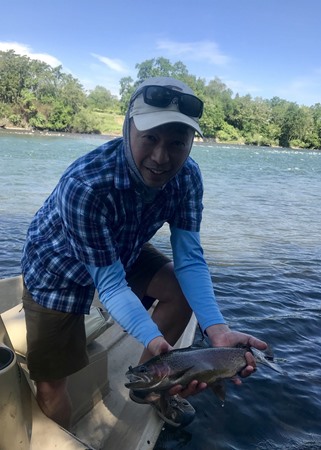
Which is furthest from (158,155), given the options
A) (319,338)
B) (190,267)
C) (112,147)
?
(319,338)

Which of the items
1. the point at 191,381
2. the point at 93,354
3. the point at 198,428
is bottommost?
the point at 198,428

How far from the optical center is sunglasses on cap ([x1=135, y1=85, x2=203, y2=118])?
7.84 feet

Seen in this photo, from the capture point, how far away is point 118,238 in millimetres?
2689

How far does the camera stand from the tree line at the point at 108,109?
85.6 meters

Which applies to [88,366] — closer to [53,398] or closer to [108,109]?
[53,398]

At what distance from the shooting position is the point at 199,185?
3.05 meters

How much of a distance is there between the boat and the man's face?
1.24 m

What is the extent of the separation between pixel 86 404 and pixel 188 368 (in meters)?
1.31

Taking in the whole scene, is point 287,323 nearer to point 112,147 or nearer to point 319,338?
point 319,338

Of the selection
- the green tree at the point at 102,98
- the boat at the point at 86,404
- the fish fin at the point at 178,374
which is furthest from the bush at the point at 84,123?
the fish fin at the point at 178,374

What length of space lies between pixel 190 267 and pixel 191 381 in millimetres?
817

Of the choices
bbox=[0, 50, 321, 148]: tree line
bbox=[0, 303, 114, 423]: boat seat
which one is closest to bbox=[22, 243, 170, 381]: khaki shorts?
bbox=[0, 303, 114, 423]: boat seat

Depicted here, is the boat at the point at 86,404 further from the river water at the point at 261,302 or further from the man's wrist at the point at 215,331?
the man's wrist at the point at 215,331

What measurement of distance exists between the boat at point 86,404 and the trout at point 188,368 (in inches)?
18.8
